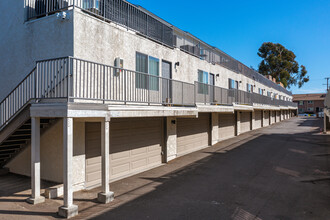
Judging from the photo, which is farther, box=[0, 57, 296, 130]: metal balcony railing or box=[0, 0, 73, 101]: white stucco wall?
box=[0, 0, 73, 101]: white stucco wall

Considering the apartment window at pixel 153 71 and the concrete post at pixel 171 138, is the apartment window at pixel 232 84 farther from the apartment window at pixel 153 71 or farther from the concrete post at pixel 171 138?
the apartment window at pixel 153 71

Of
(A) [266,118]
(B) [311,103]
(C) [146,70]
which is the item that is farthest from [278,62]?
(C) [146,70]

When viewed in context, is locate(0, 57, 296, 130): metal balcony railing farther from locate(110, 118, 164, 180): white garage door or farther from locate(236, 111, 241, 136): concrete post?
locate(236, 111, 241, 136): concrete post

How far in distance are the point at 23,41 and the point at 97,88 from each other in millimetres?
4819

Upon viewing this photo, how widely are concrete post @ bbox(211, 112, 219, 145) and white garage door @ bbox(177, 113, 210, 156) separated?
0.51 metres

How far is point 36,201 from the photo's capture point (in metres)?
7.15

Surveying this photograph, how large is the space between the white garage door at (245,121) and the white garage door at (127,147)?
16260 mm

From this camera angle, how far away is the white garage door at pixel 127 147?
9039 millimetres

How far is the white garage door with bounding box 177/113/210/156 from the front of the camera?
14.8 meters

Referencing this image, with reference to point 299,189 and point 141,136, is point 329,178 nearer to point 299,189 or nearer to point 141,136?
point 299,189

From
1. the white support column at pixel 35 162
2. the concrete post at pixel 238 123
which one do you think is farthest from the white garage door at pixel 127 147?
the concrete post at pixel 238 123

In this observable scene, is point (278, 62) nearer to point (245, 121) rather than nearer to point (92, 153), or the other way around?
point (245, 121)

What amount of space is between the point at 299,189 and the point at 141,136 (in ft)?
22.2

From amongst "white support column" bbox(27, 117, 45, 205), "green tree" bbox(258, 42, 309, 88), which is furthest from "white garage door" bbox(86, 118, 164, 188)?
"green tree" bbox(258, 42, 309, 88)
